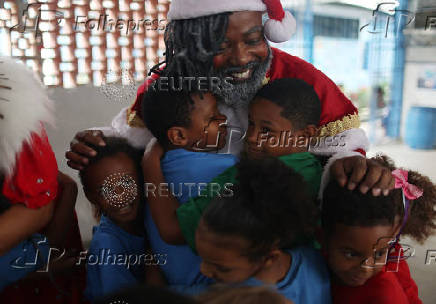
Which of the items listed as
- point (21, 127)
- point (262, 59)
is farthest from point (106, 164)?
point (262, 59)

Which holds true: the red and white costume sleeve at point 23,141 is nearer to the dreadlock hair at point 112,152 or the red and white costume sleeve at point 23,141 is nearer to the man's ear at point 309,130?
the dreadlock hair at point 112,152

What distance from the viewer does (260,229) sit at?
752 millimetres

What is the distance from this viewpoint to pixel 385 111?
164 cm

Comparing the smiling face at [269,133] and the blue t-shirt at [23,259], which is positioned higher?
the smiling face at [269,133]

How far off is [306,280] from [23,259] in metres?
0.74

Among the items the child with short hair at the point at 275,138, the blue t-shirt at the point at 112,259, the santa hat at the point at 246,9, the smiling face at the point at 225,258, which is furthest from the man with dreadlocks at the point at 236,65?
Result: the smiling face at the point at 225,258

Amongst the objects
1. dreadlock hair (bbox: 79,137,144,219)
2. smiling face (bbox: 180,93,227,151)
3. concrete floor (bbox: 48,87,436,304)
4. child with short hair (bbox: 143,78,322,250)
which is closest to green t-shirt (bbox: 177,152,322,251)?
child with short hair (bbox: 143,78,322,250)

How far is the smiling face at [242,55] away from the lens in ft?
3.45

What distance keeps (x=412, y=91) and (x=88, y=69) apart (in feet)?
4.09

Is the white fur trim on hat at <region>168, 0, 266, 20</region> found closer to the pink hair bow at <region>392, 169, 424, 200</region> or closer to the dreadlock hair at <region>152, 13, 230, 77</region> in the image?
the dreadlock hair at <region>152, 13, 230, 77</region>

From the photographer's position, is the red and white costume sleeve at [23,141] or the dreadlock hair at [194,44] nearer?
the red and white costume sleeve at [23,141]

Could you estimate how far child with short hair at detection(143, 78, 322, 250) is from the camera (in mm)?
929

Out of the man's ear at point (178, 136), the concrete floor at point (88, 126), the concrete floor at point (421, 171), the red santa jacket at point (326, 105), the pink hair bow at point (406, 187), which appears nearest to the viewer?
the pink hair bow at point (406, 187)

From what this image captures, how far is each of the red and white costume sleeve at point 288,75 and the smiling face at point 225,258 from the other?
456mm
